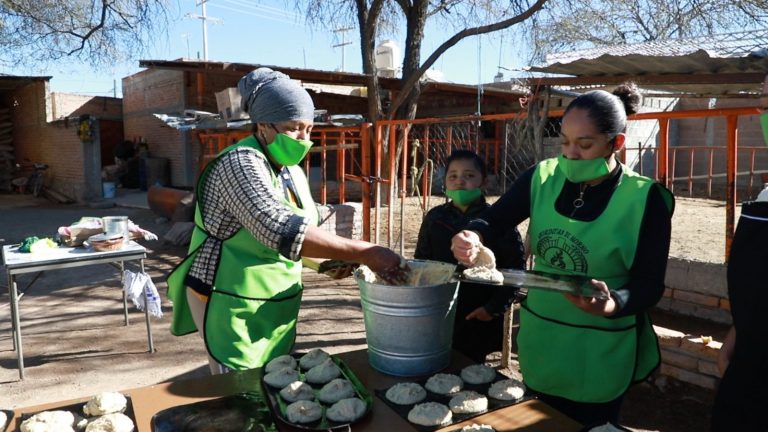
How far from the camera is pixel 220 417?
4.71 feet

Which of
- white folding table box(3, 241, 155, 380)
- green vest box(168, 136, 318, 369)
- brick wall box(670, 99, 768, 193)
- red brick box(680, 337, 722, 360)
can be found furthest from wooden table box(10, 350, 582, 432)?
brick wall box(670, 99, 768, 193)

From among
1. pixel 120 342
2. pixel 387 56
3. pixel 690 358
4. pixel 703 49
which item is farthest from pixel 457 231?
pixel 387 56

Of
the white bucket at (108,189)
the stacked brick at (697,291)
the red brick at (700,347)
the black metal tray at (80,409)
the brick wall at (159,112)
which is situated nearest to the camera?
the black metal tray at (80,409)

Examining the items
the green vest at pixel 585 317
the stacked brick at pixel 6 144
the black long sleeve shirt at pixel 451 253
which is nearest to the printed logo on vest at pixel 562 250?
the green vest at pixel 585 317

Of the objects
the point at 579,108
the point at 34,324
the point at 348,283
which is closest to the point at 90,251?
the point at 34,324

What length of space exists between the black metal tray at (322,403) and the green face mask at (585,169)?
886 millimetres

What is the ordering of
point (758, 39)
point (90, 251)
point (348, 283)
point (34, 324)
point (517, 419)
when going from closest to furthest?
point (517, 419)
point (758, 39)
point (90, 251)
point (34, 324)
point (348, 283)

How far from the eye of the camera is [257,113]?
186cm

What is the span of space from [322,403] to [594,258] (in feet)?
2.84

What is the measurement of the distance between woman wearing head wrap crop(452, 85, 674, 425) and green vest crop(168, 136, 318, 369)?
1.98ft

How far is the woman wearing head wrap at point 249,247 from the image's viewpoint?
5.72 ft

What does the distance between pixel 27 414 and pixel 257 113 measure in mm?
1052

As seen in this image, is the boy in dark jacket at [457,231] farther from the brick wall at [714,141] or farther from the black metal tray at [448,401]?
the brick wall at [714,141]

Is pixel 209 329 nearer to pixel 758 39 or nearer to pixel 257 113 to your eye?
pixel 257 113
